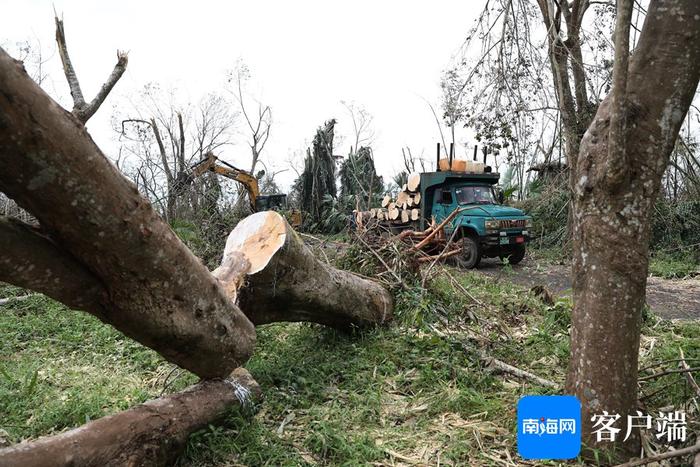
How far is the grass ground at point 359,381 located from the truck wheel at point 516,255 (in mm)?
5086

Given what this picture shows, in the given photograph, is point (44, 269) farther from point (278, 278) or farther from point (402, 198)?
point (402, 198)

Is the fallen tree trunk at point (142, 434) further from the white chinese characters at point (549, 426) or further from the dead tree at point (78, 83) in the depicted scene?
the dead tree at point (78, 83)

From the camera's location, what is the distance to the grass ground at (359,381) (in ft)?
9.86

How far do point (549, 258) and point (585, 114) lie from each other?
345cm

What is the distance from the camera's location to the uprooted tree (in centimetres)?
196

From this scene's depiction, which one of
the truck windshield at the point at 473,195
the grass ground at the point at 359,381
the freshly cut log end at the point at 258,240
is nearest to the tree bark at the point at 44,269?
the grass ground at the point at 359,381

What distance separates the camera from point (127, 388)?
13.5 feet

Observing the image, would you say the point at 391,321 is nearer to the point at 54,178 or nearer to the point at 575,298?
the point at 575,298

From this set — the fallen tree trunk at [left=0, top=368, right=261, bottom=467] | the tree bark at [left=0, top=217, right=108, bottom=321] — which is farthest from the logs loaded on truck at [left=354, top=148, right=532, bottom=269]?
the tree bark at [left=0, top=217, right=108, bottom=321]

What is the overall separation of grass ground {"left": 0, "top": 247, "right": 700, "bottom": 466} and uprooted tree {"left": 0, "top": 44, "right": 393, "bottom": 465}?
39 centimetres

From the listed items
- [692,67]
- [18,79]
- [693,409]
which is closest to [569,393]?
[693,409]

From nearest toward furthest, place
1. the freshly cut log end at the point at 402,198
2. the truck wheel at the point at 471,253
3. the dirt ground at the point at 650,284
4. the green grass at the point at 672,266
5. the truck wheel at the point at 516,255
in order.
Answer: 1. the dirt ground at the point at 650,284
2. the green grass at the point at 672,266
3. the truck wheel at the point at 471,253
4. the truck wheel at the point at 516,255
5. the freshly cut log end at the point at 402,198

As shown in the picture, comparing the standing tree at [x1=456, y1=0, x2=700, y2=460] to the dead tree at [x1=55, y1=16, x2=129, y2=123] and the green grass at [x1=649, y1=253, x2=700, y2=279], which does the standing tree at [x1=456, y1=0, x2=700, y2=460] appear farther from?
the green grass at [x1=649, y1=253, x2=700, y2=279]

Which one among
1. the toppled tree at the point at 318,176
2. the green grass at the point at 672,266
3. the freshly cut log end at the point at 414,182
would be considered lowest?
the green grass at the point at 672,266
